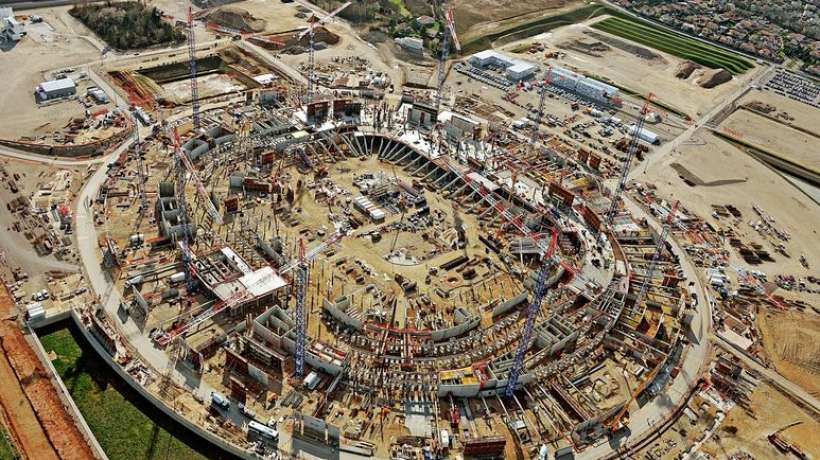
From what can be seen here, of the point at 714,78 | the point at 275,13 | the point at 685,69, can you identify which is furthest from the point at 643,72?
the point at 275,13

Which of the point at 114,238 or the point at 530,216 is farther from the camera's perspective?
the point at 530,216

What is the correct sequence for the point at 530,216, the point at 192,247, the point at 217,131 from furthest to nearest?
the point at 217,131 → the point at 530,216 → the point at 192,247

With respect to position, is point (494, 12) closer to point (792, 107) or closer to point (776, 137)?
point (792, 107)

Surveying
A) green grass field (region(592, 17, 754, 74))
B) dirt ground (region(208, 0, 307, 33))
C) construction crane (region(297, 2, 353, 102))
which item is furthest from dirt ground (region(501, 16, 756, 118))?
dirt ground (region(208, 0, 307, 33))

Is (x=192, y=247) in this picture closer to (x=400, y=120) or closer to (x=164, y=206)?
(x=164, y=206)

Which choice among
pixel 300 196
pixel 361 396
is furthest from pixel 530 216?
pixel 361 396

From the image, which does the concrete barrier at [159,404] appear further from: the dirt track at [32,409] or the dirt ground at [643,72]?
the dirt ground at [643,72]
